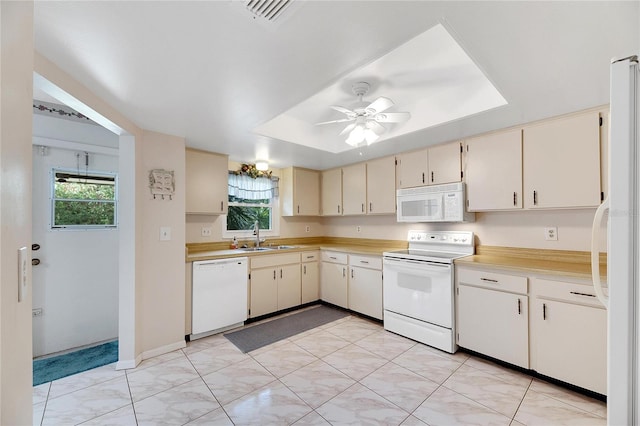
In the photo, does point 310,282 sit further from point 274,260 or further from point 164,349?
point 164,349

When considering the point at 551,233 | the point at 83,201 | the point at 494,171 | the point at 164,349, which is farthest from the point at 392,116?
the point at 83,201

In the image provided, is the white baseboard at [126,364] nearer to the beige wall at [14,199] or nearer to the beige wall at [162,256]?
the beige wall at [162,256]

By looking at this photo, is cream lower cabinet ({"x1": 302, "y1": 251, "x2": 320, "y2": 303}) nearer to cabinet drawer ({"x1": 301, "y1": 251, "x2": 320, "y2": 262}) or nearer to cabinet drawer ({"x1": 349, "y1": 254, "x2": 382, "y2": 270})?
cabinet drawer ({"x1": 301, "y1": 251, "x2": 320, "y2": 262})

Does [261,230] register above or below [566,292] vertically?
above

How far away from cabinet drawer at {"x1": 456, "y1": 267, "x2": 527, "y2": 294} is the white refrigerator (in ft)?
4.58

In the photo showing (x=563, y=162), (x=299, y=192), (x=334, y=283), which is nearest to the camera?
(x=563, y=162)

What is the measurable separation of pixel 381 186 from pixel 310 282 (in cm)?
174

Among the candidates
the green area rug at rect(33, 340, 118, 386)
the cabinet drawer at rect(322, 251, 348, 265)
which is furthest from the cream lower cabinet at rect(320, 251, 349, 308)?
the green area rug at rect(33, 340, 118, 386)

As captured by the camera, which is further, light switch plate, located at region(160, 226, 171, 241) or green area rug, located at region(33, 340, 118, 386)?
light switch plate, located at region(160, 226, 171, 241)

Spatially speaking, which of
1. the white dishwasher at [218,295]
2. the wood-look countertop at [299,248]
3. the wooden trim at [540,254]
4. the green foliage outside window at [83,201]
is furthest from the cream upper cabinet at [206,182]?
the wooden trim at [540,254]

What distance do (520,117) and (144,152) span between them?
343 cm

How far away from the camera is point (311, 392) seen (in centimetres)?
202

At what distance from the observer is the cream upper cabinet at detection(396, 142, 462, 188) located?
2.93 m

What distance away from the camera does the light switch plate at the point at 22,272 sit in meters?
0.74
